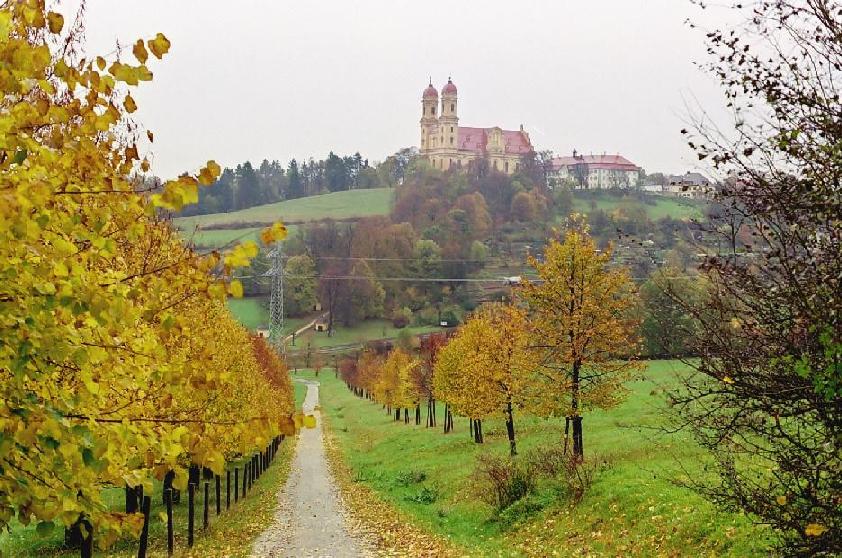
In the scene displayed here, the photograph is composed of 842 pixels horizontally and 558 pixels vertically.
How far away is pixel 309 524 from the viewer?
22.6 m

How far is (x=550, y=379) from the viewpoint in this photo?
2545cm

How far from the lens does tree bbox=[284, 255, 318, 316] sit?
433ft

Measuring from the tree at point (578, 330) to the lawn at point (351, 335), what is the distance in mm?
95804

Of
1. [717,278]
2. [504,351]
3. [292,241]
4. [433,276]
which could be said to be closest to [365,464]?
[504,351]

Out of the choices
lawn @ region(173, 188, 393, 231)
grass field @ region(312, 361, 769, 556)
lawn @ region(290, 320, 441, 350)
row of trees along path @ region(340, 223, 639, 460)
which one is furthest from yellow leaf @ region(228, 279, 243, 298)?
lawn @ region(173, 188, 393, 231)

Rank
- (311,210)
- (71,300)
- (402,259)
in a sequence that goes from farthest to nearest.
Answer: (311,210) < (402,259) < (71,300)

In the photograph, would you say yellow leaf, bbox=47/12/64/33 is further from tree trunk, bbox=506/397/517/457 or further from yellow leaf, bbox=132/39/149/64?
tree trunk, bbox=506/397/517/457

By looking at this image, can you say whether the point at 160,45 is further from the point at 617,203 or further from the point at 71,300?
the point at 617,203

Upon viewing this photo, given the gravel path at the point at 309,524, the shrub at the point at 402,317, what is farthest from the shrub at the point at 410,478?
the shrub at the point at 402,317

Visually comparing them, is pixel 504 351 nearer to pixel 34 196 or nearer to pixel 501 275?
pixel 34 196

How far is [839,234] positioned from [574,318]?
17.1 meters

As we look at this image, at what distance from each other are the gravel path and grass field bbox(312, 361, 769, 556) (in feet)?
6.47

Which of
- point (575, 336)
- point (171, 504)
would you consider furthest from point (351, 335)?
point (171, 504)

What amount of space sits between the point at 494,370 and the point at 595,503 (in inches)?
553
